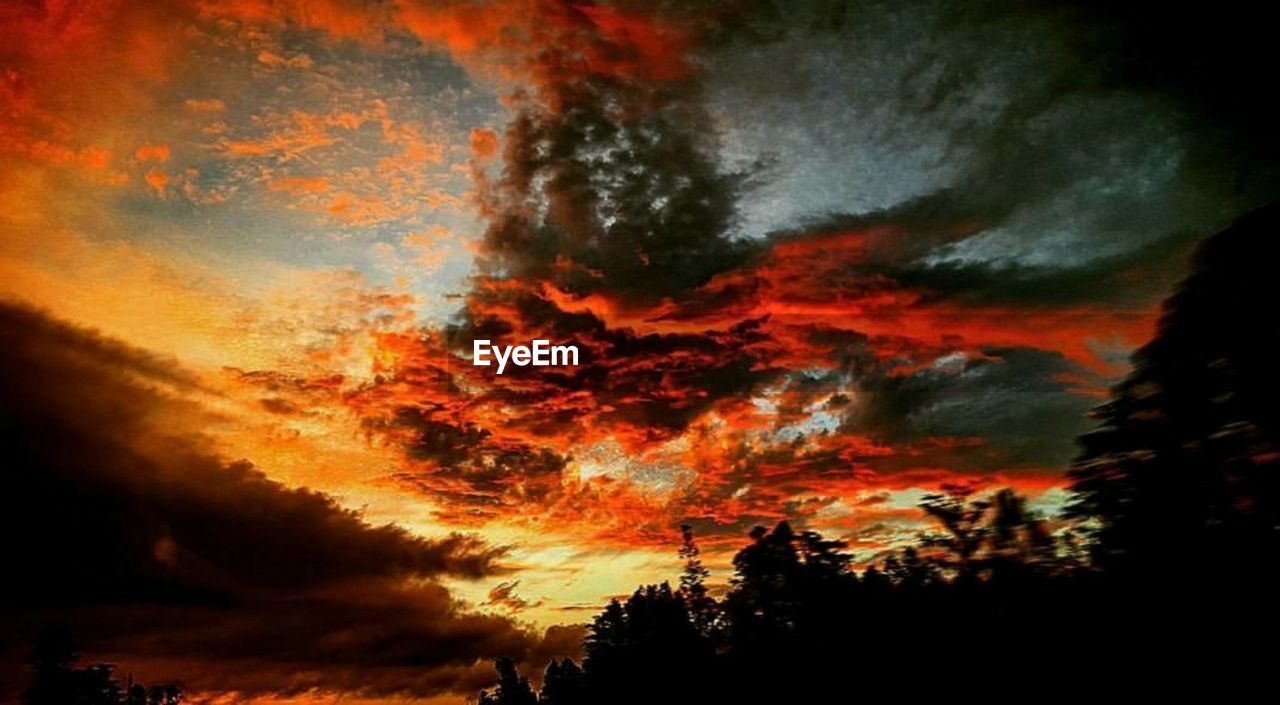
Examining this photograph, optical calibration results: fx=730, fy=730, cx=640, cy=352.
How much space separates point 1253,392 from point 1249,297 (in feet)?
5.55

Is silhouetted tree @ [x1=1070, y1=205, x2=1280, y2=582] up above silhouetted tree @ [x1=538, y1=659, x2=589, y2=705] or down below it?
above

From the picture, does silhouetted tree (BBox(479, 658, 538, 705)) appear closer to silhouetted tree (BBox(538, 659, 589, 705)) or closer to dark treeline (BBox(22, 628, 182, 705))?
silhouetted tree (BBox(538, 659, 589, 705))

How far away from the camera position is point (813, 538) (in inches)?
2623

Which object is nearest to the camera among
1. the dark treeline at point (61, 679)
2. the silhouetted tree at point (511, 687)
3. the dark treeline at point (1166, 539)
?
the dark treeline at point (1166, 539)

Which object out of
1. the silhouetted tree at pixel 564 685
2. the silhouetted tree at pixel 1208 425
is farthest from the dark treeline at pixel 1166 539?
the silhouetted tree at pixel 564 685

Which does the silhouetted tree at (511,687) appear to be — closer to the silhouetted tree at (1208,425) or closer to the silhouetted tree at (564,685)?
the silhouetted tree at (564,685)

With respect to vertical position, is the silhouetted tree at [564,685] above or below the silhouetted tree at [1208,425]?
below

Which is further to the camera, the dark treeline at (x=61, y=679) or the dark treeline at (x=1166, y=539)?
the dark treeline at (x=61, y=679)

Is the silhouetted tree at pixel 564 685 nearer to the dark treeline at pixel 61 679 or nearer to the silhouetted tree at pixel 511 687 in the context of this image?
the silhouetted tree at pixel 511 687

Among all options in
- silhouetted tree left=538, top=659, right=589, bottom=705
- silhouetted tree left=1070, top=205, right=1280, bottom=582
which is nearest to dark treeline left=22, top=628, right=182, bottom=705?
silhouetted tree left=538, top=659, right=589, bottom=705

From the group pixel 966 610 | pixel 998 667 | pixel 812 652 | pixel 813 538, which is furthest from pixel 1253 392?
pixel 813 538

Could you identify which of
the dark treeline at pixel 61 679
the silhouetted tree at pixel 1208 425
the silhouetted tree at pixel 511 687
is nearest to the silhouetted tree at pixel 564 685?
the silhouetted tree at pixel 511 687

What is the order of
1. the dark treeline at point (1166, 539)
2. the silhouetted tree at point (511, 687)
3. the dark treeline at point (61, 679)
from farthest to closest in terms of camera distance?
the silhouetted tree at point (511, 687) → the dark treeline at point (61, 679) → the dark treeline at point (1166, 539)

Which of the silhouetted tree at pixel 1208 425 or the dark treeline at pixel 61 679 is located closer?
the silhouetted tree at pixel 1208 425
